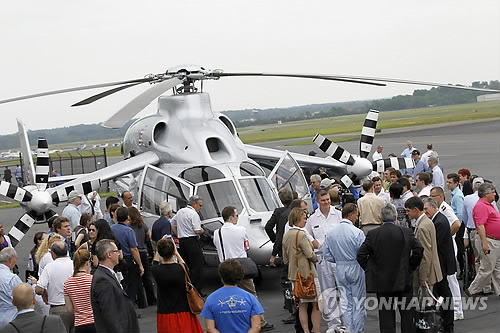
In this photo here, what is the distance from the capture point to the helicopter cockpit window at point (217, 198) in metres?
12.9

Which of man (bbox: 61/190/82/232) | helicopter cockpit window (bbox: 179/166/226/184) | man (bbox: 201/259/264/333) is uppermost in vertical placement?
helicopter cockpit window (bbox: 179/166/226/184)

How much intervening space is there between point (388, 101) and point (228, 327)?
14859cm

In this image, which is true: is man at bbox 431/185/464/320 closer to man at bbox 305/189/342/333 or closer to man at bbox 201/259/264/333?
man at bbox 305/189/342/333

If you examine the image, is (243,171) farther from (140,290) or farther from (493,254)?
(493,254)

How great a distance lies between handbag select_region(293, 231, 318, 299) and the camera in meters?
9.20

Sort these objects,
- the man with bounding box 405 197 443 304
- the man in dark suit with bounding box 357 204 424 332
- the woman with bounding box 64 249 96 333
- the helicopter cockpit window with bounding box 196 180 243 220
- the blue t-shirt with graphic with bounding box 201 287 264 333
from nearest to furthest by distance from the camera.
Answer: the blue t-shirt with graphic with bounding box 201 287 264 333 < the woman with bounding box 64 249 96 333 < the man in dark suit with bounding box 357 204 424 332 < the man with bounding box 405 197 443 304 < the helicopter cockpit window with bounding box 196 180 243 220

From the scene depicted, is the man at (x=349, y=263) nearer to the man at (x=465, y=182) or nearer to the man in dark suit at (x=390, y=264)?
the man in dark suit at (x=390, y=264)

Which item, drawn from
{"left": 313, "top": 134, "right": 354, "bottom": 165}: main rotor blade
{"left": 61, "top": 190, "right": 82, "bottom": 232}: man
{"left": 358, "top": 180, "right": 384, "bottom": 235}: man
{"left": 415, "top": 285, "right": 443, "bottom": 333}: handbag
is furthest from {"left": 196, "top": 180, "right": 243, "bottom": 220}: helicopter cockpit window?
{"left": 415, "top": 285, "right": 443, "bottom": 333}: handbag

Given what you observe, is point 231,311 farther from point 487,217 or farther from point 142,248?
point 142,248

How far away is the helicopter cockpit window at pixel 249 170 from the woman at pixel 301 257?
4.29 meters

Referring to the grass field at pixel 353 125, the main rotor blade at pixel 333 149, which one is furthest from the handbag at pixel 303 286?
the grass field at pixel 353 125

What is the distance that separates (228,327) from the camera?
251 inches

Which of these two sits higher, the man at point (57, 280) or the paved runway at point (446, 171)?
the man at point (57, 280)

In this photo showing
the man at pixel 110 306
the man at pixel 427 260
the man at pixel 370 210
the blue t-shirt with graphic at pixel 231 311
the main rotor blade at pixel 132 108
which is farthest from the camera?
the main rotor blade at pixel 132 108
